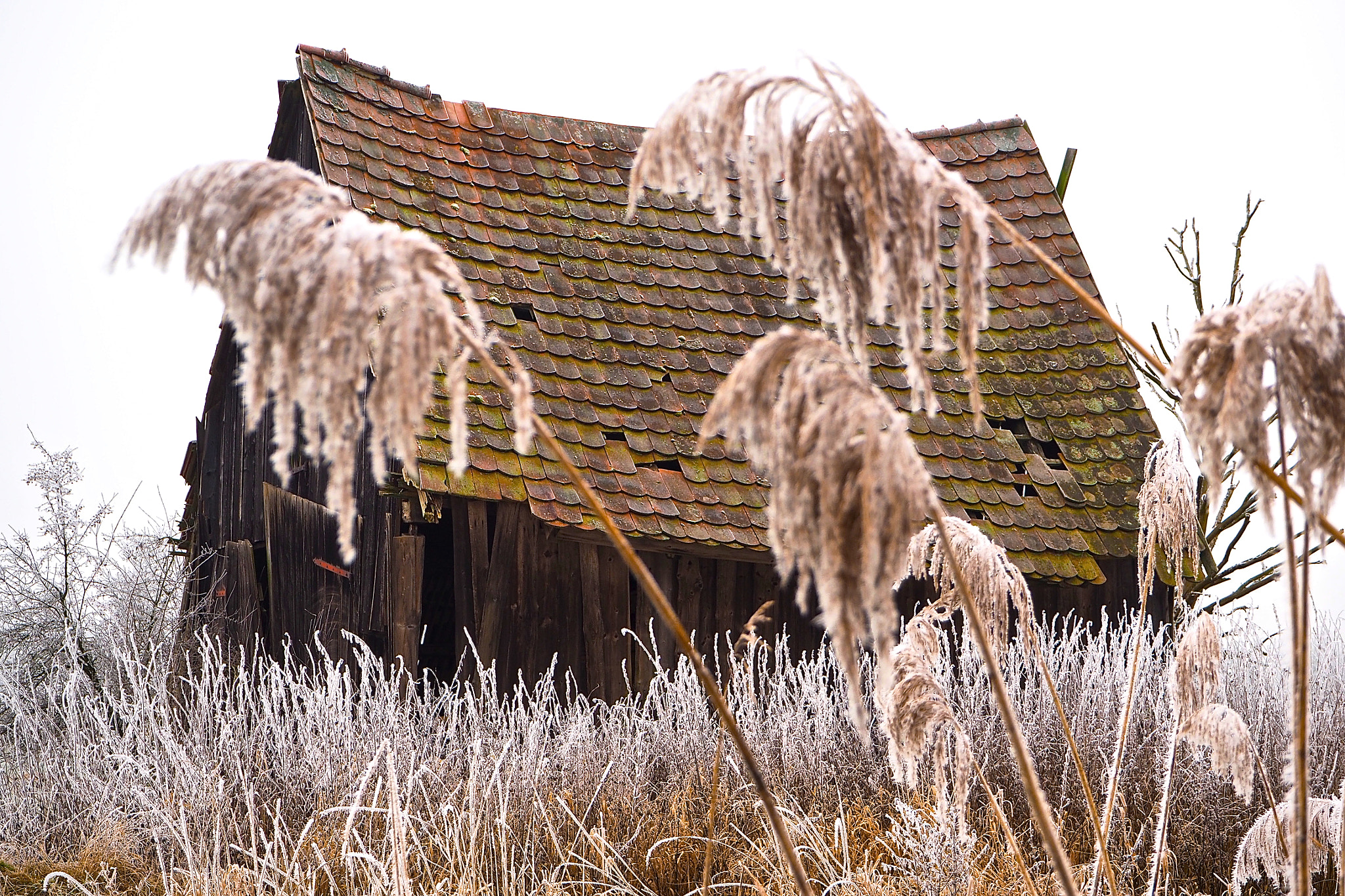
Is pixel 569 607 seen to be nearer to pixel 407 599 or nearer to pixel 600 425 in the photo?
pixel 407 599

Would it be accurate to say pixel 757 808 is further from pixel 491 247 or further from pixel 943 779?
pixel 491 247

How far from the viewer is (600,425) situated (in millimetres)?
6898

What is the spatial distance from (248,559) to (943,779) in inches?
318

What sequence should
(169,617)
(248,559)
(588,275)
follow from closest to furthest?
1. (588,275)
2. (248,559)
3. (169,617)

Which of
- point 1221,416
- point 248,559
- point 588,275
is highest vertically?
point 588,275

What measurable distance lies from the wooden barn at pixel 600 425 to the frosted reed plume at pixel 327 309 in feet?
15.1

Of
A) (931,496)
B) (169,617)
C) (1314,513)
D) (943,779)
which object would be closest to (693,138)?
(931,496)

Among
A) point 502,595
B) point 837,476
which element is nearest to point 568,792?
point 502,595

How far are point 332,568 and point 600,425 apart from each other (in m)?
2.12

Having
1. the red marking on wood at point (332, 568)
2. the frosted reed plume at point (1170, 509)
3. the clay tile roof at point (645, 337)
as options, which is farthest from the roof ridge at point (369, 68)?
the frosted reed plume at point (1170, 509)

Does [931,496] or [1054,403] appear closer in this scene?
[931,496]

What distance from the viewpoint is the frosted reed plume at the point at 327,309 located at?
1.17m

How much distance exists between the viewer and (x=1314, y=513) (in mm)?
1356

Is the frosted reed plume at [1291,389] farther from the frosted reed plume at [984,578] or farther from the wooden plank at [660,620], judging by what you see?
the wooden plank at [660,620]
